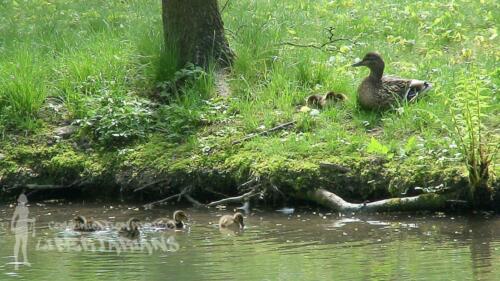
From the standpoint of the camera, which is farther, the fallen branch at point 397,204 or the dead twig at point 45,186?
the dead twig at point 45,186

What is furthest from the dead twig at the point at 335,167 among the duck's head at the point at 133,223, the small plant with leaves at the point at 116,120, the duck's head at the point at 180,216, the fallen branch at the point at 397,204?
the small plant with leaves at the point at 116,120

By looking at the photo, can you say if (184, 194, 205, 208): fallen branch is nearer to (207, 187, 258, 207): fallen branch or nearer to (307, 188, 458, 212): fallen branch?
(207, 187, 258, 207): fallen branch

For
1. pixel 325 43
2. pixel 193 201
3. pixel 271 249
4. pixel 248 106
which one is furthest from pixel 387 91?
pixel 271 249

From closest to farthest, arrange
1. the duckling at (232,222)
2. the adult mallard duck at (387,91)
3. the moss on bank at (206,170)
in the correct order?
the duckling at (232,222), the moss on bank at (206,170), the adult mallard duck at (387,91)

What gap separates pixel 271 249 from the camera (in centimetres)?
909

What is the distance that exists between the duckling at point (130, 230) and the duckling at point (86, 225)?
30cm

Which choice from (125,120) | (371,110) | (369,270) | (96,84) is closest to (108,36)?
(96,84)

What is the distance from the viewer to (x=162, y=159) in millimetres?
11781

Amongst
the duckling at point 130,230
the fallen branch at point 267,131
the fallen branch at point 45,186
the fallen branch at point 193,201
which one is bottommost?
the duckling at point 130,230

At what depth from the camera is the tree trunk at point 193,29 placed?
13.3 metres

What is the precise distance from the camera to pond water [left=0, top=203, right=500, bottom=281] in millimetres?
8070

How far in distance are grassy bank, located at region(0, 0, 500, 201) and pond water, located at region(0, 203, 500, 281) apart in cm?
62

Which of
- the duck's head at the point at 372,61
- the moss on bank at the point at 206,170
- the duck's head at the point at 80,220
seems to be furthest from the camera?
the duck's head at the point at 372,61

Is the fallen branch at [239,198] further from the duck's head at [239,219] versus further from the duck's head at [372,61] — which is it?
the duck's head at [372,61]
